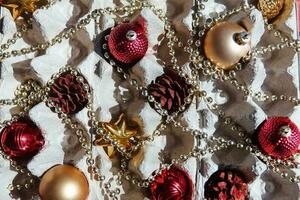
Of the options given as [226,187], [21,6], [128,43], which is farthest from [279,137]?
[21,6]

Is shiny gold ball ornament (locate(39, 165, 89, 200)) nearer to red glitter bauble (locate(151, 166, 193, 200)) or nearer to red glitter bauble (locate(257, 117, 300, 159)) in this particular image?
red glitter bauble (locate(151, 166, 193, 200))

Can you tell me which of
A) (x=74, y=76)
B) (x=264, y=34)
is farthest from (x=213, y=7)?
(x=74, y=76)

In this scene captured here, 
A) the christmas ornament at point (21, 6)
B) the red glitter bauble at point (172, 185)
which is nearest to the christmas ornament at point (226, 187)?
the red glitter bauble at point (172, 185)

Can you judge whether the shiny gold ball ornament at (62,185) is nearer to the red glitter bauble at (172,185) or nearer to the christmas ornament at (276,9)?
the red glitter bauble at (172,185)

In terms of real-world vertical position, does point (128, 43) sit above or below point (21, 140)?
above

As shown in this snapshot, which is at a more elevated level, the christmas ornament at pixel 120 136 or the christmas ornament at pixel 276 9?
the christmas ornament at pixel 276 9

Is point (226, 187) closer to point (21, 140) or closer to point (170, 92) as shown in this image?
point (170, 92)

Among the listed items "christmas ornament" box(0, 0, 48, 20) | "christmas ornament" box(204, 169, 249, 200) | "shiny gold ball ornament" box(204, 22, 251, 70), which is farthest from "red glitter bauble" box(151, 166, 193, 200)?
"christmas ornament" box(0, 0, 48, 20)
